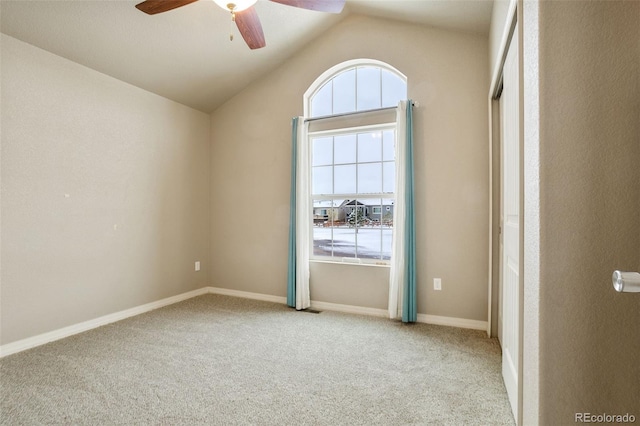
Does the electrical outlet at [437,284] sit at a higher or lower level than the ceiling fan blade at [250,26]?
lower

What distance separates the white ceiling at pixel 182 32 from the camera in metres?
2.62

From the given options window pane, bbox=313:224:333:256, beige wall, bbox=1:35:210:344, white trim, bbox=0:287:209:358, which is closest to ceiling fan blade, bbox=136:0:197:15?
beige wall, bbox=1:35:210:344

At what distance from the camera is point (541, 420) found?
102 cm

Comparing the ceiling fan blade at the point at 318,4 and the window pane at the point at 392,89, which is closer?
the ceiling fan blade at the point at 318,4

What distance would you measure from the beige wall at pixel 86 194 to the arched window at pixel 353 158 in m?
1.61

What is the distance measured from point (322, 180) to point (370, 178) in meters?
0.57

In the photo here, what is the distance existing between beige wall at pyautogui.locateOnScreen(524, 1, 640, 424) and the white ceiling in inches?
86.1

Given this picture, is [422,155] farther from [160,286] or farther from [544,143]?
[160,286]

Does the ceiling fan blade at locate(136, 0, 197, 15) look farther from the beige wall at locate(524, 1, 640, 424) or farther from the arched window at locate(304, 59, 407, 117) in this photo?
the arched window at locate(304, 59, 407, 117)

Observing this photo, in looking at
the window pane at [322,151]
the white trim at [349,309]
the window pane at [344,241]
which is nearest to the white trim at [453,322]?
the white trim at [349,309]

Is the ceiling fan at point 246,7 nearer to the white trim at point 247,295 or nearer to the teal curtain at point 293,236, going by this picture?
the teal curtain at point 293,236

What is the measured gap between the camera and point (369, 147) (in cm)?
371

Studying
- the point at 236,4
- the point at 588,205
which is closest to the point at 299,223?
the point at 236,4

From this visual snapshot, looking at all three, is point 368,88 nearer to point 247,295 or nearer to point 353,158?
point 353,158
